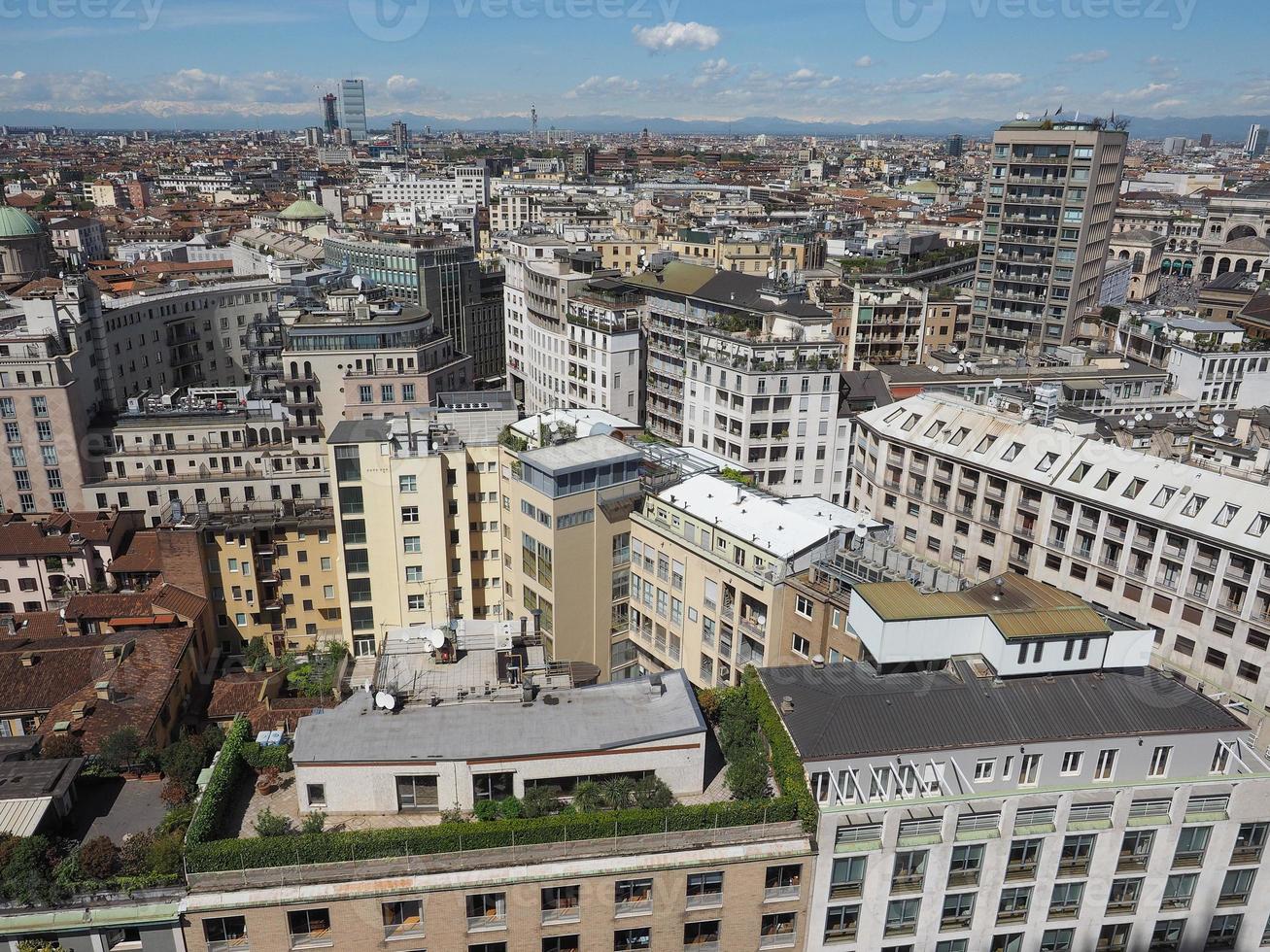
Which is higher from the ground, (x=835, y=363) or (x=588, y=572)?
(x=835, y=363)

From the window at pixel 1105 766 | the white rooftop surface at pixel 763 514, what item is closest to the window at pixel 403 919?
the window at pixel 1105 766

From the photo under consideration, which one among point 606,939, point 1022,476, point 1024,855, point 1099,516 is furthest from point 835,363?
point 606,939

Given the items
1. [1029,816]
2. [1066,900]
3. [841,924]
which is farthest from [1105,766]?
[841,924]

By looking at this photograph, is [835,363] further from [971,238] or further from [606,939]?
[971,238]

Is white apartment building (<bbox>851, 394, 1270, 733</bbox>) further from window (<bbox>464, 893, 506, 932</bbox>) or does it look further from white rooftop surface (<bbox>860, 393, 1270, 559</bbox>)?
window (<bbox>464, 893, 506, 932</bbox>)

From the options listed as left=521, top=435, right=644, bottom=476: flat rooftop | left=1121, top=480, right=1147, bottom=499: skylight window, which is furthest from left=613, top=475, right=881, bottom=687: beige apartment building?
left=1121, top=480, right=1147, bottom=499: skylight window

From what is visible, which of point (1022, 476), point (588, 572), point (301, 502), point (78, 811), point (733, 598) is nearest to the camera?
point (78, 811)

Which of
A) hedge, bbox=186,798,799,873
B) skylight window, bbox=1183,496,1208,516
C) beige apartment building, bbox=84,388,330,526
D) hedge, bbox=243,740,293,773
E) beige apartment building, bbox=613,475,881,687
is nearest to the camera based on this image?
hedge, bbox=186,798,799,873
